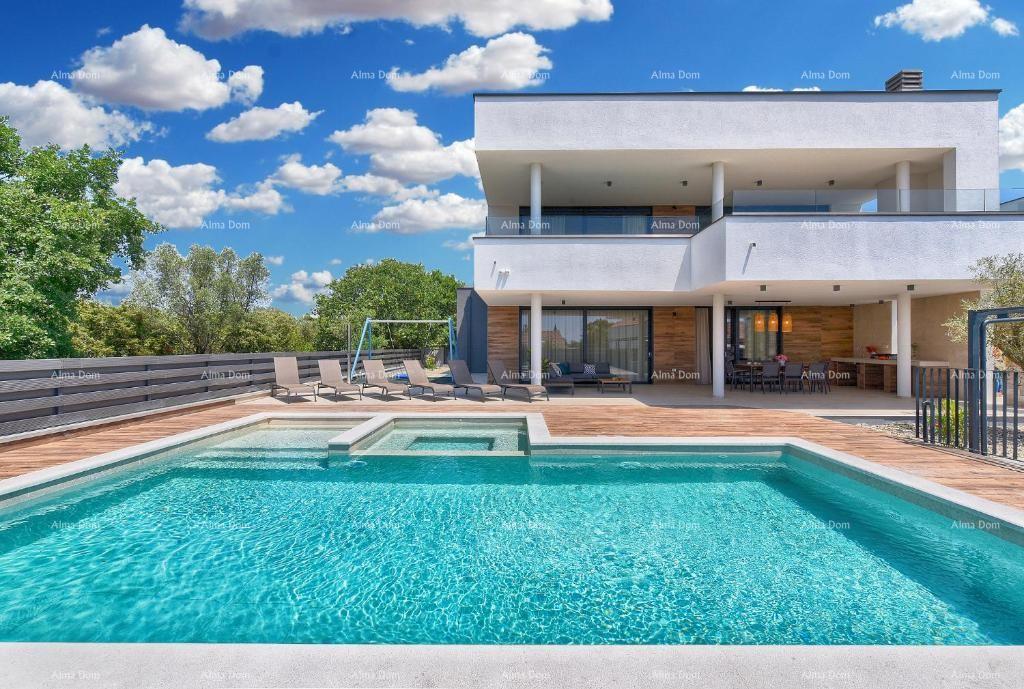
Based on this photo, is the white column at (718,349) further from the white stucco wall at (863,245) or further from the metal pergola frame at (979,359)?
the metal pergola frame at (979,359)

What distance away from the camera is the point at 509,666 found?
247 cm

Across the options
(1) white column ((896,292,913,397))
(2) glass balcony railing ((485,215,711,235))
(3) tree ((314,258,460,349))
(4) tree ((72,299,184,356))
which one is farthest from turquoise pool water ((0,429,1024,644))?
(4) tree ((72,299,184,356))

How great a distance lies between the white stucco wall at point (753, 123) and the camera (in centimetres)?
1225

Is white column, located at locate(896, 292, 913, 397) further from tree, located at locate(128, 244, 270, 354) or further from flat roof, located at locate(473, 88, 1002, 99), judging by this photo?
tree, located at locate(128, 244, 270, 354)

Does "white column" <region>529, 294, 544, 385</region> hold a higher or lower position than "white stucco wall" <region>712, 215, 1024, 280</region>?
lower

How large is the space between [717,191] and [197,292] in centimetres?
3181

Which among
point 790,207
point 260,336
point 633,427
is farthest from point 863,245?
point 260,336

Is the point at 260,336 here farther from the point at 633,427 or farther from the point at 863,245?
the point at 863,245

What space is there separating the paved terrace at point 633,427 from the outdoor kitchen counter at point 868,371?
1.28 meters

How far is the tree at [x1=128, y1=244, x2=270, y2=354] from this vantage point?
31.9 metres

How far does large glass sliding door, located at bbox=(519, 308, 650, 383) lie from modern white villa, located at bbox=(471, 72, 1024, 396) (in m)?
1.79

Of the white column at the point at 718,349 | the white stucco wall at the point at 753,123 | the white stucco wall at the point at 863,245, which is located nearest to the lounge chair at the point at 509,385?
the white column at the point at 718,349

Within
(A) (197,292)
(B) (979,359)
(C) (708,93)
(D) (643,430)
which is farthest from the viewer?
(A) (197,292)

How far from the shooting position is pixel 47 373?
812cm
